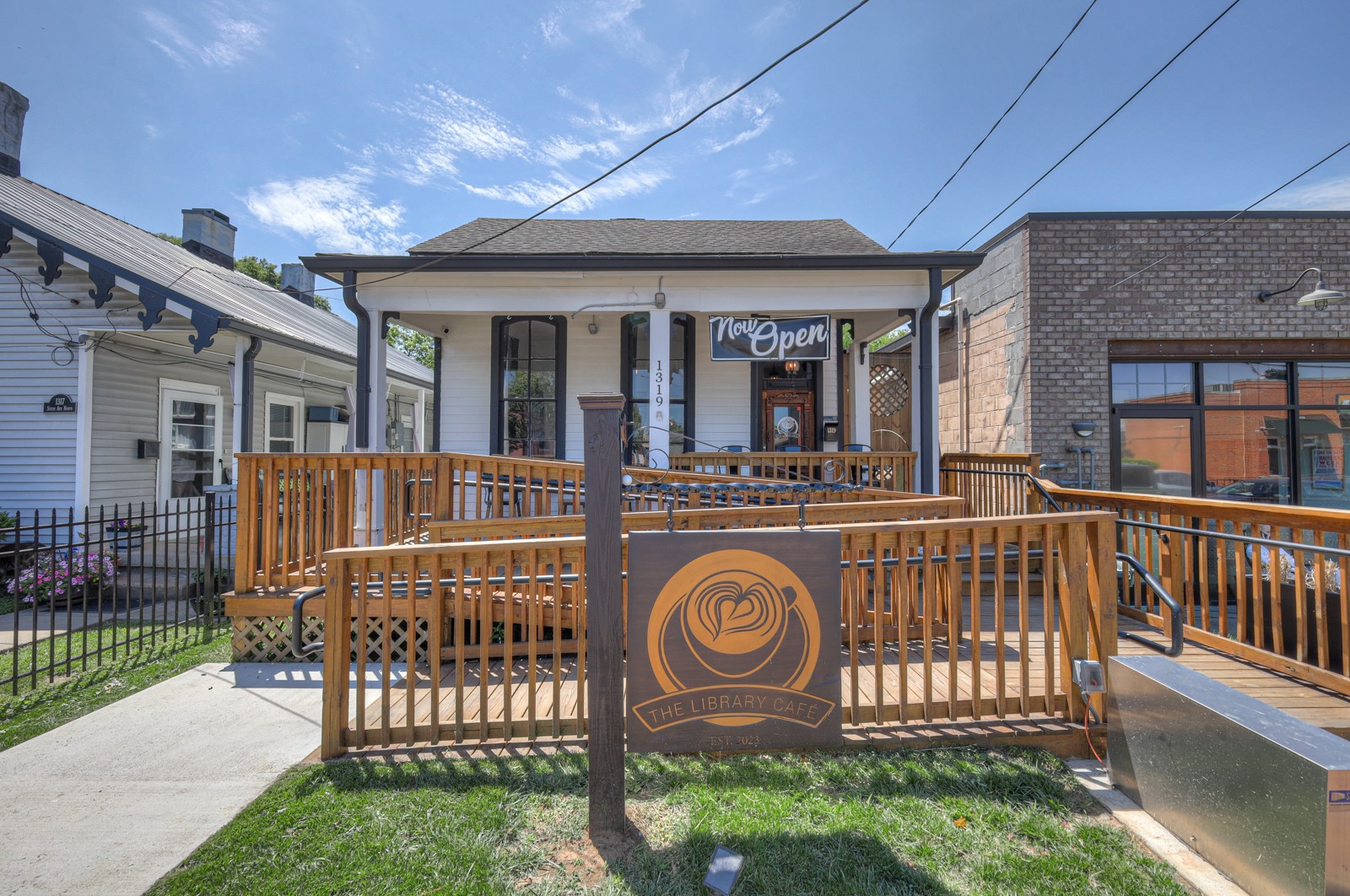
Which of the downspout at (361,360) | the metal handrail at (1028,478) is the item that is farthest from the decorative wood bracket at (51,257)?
the metal handrail at (1028,478)

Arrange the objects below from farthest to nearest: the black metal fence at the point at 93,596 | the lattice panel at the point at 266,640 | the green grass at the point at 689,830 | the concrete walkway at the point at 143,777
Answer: the lattice panel at the point at 266,640
the black metal fence at the point at 93,596
the concrete walkway at the point at 143,777
the green grass at the point at 689,830

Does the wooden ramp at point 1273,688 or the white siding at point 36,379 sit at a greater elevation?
the white siding at point 36,379

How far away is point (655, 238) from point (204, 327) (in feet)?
21.4

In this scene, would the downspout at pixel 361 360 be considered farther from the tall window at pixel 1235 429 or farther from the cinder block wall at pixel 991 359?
the tall window at pixel 1235 429

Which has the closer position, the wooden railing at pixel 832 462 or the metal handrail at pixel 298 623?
the metal handrail at pixel 298 623

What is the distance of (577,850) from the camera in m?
2.35

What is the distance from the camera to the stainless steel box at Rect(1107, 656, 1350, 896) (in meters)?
1.85

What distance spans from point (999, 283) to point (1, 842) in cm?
1158

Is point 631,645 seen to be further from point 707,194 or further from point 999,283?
point 707,194

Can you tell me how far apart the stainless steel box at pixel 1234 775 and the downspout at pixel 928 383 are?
4.67 m

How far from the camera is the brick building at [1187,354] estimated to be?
8.12 m

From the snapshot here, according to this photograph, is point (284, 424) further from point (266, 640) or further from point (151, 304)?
point (266, 640)

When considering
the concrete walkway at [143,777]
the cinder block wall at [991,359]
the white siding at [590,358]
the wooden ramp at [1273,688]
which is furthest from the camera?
the white siding at [590,358]

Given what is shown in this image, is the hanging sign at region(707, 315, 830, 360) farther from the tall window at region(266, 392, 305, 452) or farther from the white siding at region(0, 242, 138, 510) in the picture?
the tall window at region(266, 392, 305, 452)
